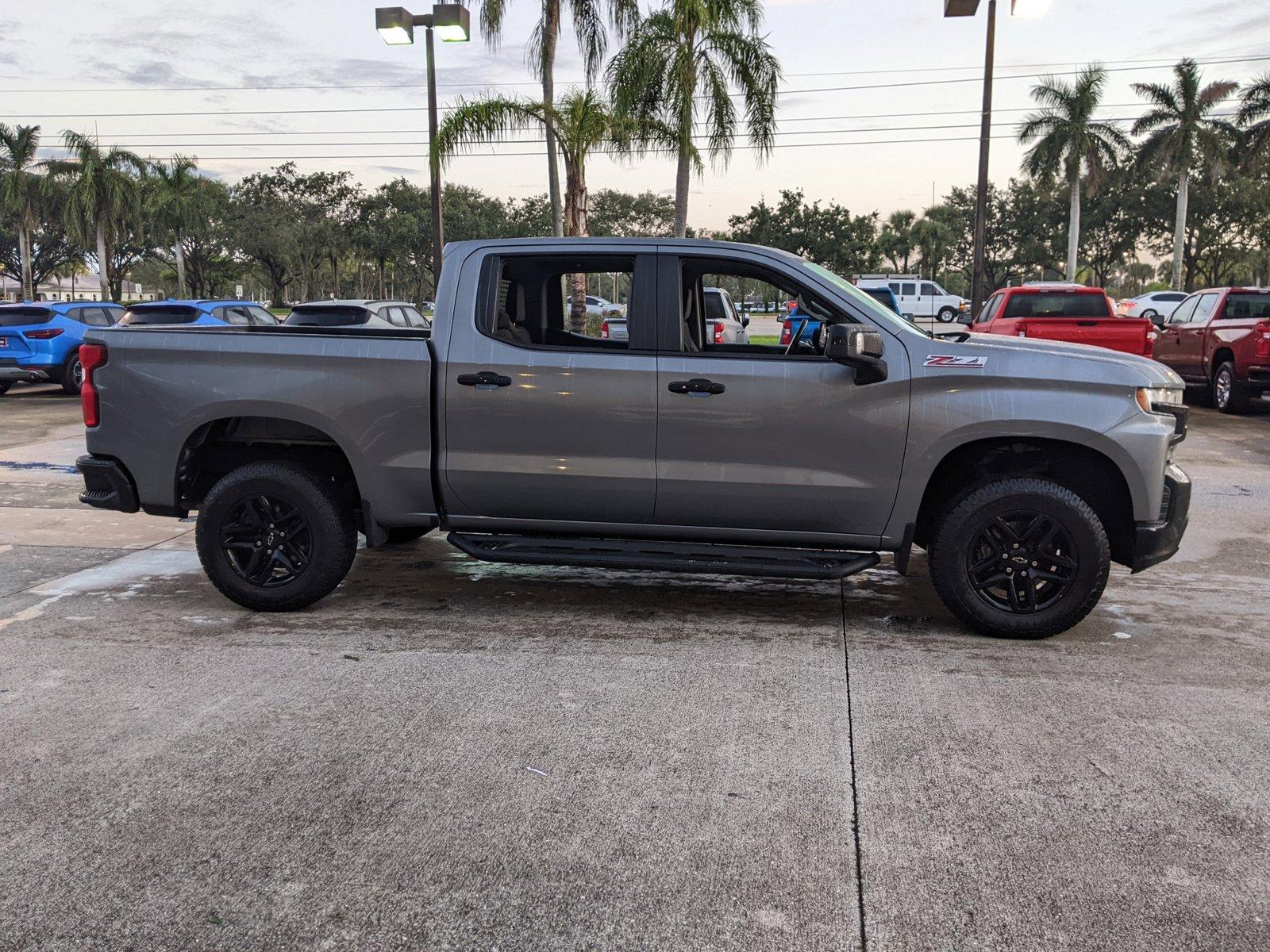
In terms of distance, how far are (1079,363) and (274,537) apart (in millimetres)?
4074

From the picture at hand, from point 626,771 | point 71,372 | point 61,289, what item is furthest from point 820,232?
point 61,289

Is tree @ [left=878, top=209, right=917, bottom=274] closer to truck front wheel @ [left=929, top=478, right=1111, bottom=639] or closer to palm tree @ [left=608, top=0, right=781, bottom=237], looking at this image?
palm tree @ [left=608, top=0, right=781, bottom=237]

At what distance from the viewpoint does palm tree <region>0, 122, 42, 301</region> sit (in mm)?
52750

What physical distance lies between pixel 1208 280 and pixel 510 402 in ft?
247

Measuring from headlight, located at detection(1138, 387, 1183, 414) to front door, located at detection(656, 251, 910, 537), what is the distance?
108 centimetres

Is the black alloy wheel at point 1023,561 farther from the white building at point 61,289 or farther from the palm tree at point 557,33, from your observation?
the white building at point 61,289

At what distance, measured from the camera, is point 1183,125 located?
162ft

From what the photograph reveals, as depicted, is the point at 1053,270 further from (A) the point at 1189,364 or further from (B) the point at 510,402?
(B) the point at 510,402

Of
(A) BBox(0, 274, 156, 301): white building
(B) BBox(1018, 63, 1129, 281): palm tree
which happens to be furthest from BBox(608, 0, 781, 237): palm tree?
(A) BBox(0, 274, 156, 301): white building

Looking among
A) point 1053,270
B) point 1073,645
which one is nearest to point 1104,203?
point 1053,270

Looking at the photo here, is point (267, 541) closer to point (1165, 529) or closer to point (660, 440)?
point (660, 440)

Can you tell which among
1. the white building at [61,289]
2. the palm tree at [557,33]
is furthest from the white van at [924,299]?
the white building at [61,289]

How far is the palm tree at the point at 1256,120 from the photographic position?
A: 1870 inches

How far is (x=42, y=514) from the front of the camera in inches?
325
